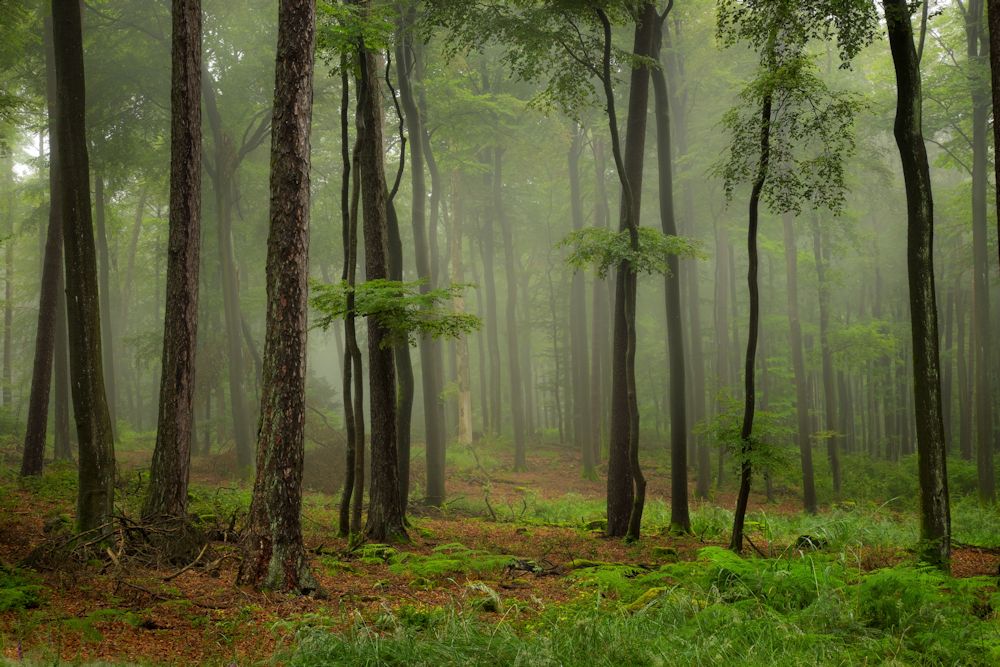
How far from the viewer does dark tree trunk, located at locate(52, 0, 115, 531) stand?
838 cm

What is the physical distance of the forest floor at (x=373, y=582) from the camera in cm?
511

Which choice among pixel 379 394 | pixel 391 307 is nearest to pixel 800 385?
pixel 379 394

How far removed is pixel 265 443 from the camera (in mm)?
7047

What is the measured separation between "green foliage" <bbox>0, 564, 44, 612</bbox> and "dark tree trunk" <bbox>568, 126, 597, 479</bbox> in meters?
17.8

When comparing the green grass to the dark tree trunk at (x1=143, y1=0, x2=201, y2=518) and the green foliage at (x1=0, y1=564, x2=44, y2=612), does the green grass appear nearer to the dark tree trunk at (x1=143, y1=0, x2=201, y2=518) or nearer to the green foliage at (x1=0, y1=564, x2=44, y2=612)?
the green foliage at (x1=0, y1=564, x2=44, y2=612)

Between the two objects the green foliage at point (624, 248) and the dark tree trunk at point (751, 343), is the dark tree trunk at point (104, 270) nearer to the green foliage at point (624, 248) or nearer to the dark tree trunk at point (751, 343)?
the green foliage at point (624, 248)

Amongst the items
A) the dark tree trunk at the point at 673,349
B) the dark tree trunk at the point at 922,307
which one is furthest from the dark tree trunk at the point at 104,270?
the dark tree trunk at the point at 922,307

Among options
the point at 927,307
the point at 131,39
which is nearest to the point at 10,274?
the point at 131,39

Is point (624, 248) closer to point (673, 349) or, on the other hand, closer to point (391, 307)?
point (673, 349)

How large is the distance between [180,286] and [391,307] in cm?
289

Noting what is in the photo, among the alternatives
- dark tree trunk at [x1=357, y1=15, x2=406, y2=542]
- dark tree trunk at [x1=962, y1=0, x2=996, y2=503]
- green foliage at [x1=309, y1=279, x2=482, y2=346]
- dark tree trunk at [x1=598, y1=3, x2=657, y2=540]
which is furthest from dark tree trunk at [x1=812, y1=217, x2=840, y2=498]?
green foliage at [x1=309, y1=279, x2=482, y2=346]

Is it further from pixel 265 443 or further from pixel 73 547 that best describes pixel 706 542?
pixel 73 547

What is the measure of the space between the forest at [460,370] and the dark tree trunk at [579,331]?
0.56 ft

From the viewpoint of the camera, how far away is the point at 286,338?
7.17 m
